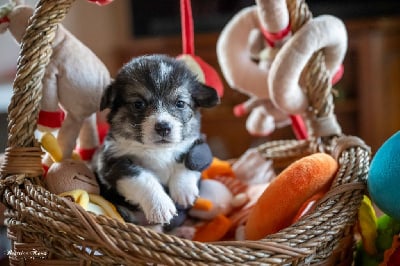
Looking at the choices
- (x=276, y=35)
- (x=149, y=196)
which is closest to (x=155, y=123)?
(x=149, y=196)

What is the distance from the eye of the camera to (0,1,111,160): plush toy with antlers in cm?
93

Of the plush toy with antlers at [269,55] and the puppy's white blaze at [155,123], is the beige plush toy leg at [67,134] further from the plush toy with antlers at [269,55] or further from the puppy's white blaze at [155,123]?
the plush toy with antlers at [269,55]

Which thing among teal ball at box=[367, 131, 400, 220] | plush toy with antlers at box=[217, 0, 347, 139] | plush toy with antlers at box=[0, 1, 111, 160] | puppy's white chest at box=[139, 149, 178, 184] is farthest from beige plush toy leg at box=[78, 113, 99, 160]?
teal ball at box=[367, 131, 400, 220]

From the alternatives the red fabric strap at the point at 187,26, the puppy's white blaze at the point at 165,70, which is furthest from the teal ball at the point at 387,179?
the red fabric strap at the point at 187,26

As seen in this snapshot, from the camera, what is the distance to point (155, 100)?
0.87 meters

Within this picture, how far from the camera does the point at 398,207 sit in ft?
2.58

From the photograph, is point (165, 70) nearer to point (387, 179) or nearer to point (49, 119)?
point (49, 119)

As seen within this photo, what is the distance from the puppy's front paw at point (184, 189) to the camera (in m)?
0.91

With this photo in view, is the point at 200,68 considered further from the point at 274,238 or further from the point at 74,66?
the point at 274,238

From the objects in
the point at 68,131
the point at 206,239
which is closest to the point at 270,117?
the point at 206,239

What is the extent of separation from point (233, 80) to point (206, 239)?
0.37m

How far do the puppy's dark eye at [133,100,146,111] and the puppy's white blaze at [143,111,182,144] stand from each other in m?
0.03

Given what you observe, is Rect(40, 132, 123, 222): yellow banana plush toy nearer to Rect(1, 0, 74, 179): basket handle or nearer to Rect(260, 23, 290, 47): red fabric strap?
Rect(1, 0, 74, 179): basket handle

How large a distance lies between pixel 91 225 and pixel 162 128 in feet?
0.66
